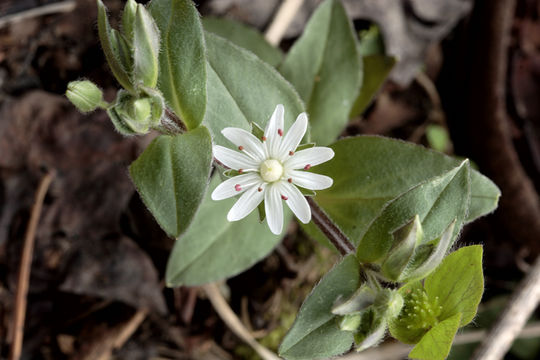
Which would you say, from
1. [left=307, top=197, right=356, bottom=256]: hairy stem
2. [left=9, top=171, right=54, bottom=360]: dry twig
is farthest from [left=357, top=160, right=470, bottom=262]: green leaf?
[left=9, top=171, right=54, bottom=360]: dry twig

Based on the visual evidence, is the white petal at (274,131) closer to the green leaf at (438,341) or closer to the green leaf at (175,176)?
the green leaf at (175,176)

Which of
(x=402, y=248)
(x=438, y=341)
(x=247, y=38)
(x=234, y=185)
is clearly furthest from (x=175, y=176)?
(x=247, y=38)

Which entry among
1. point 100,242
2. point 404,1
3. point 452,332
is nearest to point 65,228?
point 100,242

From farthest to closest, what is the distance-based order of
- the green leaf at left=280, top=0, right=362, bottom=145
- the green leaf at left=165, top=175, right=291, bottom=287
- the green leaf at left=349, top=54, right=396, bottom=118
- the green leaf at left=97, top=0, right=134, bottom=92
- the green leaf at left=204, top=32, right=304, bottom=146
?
the green leaf at left=349, top=54, right=396, bottom=118, the green leaf at left=280, top=0, right=362, bottom=145, the green leaf at left=165, top=175, right=291, bottom=287, the green leaf at left=204, top=32, right=304, bottom=146, the green leaf at left=97, top=0, right=134, bottom=92

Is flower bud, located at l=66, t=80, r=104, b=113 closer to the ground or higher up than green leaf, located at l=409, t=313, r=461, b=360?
higher up

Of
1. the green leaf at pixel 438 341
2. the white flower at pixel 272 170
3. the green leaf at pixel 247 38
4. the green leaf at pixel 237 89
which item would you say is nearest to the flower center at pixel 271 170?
the white flower at pixel 272 170

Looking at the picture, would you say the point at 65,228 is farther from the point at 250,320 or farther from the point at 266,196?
the point at 266,196

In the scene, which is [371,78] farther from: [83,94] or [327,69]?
[83,94]

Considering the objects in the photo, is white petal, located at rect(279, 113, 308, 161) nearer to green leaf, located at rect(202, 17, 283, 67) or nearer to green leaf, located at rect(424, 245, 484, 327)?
green leaf, located at rect(424, 245, 484, 327)
